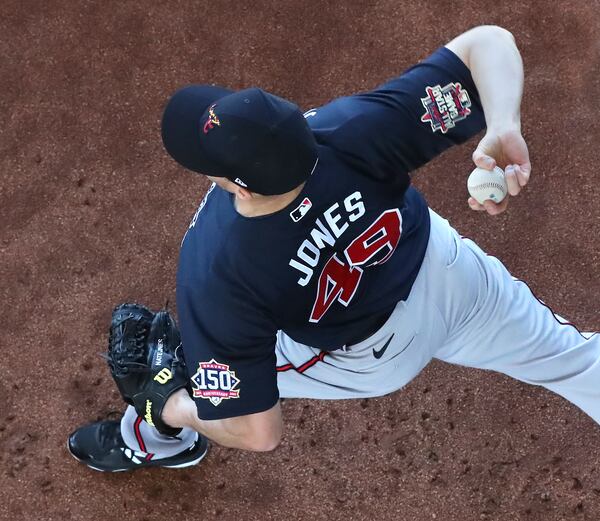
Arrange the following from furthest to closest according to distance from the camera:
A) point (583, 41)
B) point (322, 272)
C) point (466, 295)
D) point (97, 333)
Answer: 1. point (583, 41)
2. point (97, 333)
3. point (466, 295)
4. point (322, 272)

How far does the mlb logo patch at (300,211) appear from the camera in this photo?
5.35 ft

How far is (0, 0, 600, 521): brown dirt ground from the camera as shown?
2.53 m

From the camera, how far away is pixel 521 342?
2.07 metres

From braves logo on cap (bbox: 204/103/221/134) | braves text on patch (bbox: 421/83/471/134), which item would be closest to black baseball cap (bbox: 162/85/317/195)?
braves logo on cap (bbox: 204/103/221/134)

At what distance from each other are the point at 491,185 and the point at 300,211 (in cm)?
41

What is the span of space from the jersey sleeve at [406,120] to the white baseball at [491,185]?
8.5 inches

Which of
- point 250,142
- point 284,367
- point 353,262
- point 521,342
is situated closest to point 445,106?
point 353,262

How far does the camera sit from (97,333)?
2.70 meters

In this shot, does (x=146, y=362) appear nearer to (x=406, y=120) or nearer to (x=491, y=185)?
(x=406, y=120)

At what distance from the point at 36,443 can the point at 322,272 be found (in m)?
1.44

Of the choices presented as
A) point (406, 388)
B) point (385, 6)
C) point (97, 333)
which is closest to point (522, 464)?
point (406, 388)

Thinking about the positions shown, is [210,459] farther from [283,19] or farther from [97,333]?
[283,19]

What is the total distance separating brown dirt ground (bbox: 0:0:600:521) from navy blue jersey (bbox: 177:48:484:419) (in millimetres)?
844

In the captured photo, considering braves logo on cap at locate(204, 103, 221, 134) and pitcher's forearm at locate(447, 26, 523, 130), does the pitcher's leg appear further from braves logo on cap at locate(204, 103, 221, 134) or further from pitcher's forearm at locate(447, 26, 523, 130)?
braves logo on cap at locate(204, 103, 221, 134)
